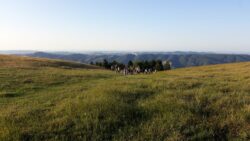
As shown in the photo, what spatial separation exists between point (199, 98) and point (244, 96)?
1902mm

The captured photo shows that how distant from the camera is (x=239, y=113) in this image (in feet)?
34.4

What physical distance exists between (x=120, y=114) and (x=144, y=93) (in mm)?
4059

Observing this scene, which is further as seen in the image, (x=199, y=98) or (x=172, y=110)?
(x=199, y=98)

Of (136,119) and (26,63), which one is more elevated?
(136,119)

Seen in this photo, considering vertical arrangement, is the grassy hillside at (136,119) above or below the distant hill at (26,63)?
above

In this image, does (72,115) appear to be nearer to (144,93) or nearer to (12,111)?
(12,111)

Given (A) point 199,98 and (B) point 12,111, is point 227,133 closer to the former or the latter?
(A) point 199,98

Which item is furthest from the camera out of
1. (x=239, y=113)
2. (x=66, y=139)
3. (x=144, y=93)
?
(x=144, y=93)

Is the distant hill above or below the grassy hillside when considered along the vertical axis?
below

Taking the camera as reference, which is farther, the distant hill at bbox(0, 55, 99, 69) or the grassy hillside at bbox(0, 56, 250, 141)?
the distant hill at bbox(0, 55, 99, 69)

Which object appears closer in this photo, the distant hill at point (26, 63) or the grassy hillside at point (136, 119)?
the grassy hillside at point (136, 119)

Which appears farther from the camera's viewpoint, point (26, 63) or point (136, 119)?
point (26, 63)

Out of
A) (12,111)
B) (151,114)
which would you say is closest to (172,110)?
(151,114)

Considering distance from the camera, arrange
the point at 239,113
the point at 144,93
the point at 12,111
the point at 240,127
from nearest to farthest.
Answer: the point at 240,127 → the point at 239,113 → the point at 12,111 → the point at 144,93
